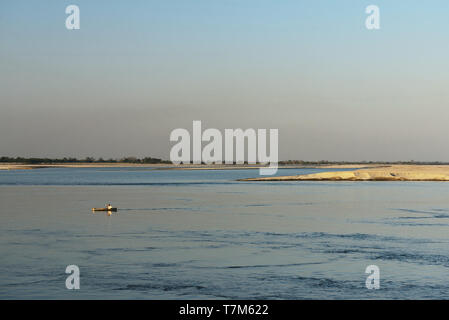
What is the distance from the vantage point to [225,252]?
27469 mm

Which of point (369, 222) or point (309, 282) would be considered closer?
point (309, 282)

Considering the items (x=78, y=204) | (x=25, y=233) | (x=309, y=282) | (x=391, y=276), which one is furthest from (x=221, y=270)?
(x=78, y=204)

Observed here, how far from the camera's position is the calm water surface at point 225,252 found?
20453mm

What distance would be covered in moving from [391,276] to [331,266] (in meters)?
2.58

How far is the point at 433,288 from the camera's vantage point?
20312 millimetres

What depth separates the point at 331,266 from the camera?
79.6 ft

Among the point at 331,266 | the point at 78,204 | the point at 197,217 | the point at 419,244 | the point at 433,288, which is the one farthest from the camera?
the point at 78,204

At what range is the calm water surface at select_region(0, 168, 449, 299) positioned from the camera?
20453 millimetres
